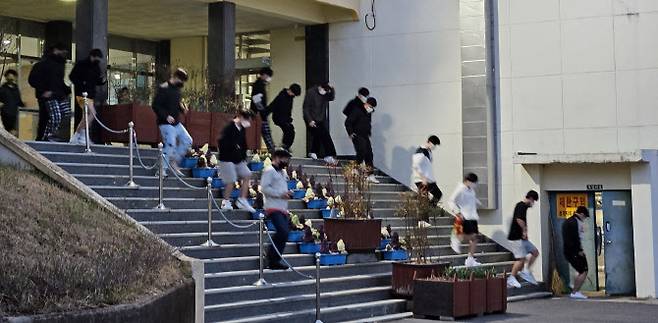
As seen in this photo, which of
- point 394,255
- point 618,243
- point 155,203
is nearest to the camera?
point 155,203

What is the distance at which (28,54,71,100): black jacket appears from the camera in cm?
1747

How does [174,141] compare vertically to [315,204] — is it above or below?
above

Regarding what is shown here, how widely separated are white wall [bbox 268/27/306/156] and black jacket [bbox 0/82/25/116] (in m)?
7.32

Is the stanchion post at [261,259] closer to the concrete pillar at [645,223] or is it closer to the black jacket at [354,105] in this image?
the black jacket at [354,105]

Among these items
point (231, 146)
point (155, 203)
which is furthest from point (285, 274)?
point (231, 146)

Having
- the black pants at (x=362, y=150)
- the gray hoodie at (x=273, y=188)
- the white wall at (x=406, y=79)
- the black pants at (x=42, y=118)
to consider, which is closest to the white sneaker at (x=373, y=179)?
the black pants at (x=362, y=150)

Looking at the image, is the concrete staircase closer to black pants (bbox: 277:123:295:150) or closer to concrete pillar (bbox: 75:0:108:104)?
concrete pillar (bbox: 75:0:108:104)

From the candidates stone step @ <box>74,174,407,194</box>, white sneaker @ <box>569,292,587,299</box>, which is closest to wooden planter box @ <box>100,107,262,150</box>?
stone step @ <box>74,174,407,194</box>

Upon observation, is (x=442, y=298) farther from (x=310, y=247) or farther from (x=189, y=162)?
(x=189, y=162)

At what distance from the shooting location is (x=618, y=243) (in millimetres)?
19812

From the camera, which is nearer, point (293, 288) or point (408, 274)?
point (293, 288)

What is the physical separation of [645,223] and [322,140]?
23.0 ft

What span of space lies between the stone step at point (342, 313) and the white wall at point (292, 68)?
10.2 metres

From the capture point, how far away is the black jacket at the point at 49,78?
17469 mm
